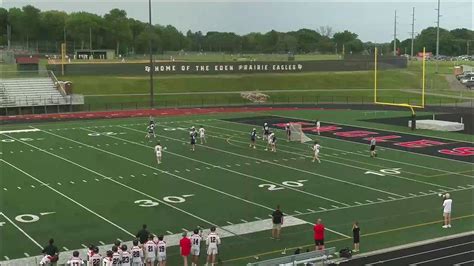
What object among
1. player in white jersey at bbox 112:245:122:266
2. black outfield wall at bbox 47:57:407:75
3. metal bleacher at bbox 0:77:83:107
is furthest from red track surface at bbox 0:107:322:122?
player in white jersey at bbox 112:245:122:266

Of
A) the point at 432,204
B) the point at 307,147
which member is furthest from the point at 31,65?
the point at 432,204

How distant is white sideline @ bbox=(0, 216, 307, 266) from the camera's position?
14.5 meters

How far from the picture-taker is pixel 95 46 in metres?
118

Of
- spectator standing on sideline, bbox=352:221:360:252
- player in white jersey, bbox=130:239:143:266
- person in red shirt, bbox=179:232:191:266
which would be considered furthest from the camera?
spectator standing on sideline, bbox=352:221:360:252

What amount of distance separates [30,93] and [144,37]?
74.8 meters

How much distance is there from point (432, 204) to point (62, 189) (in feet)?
41.5

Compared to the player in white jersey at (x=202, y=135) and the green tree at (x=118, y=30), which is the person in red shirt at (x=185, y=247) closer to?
the player in white jersey at (x=202, y=135)

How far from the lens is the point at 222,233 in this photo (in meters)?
16.8

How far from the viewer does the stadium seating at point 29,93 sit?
167ft

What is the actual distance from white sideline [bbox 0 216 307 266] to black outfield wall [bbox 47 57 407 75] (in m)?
49.8

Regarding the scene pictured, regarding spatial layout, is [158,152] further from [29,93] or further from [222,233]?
[29,93]

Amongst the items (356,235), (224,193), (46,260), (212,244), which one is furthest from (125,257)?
(224,193)

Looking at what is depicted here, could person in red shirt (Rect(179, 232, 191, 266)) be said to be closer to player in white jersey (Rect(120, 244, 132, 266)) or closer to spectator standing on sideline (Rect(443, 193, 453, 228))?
player in white jersey (Rect(120, 244, 132, 266))

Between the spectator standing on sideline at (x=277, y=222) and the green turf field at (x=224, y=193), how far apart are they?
9.9 inches
